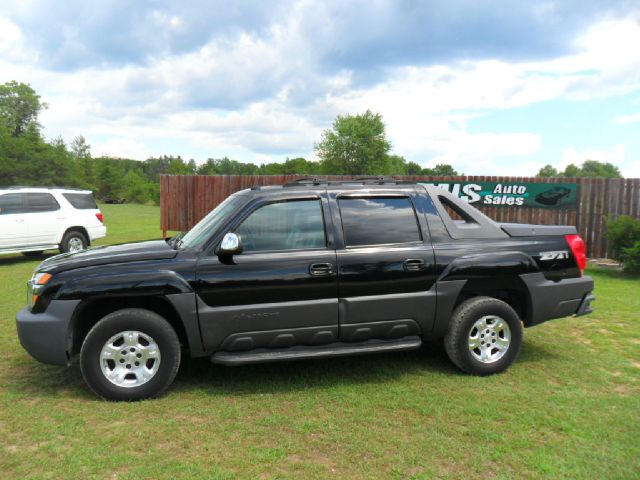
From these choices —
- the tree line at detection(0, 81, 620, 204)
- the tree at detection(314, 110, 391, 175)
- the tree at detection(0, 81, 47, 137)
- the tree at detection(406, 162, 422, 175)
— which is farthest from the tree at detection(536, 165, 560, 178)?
the tree at detection(0, 81, 47, 137)

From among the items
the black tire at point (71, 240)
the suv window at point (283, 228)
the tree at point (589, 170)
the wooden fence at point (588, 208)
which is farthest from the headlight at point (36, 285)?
the tree at point (589, 170)

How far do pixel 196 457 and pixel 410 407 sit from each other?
1726mm

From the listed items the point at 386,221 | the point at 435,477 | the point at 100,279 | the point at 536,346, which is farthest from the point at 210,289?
the point at 536,346

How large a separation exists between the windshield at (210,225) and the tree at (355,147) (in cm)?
7371

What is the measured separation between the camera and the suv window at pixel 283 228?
14.6ft

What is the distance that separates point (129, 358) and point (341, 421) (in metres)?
1.84

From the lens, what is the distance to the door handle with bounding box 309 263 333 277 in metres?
4.39

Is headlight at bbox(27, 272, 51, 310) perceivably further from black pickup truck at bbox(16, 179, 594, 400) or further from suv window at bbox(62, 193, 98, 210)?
suv window at bbox(62, 193, 98, 210)

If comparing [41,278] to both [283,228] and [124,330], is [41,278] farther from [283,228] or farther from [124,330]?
[283,228]

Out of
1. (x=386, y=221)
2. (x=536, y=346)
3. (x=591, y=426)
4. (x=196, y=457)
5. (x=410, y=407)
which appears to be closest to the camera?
(x=196, y=457)

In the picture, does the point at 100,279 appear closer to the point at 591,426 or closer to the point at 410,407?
the point at 410,407

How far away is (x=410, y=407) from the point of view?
160 inches

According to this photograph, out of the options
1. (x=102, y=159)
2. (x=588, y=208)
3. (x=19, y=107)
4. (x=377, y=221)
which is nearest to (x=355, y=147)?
(x=19, y=107)

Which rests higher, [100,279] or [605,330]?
[100,279]
